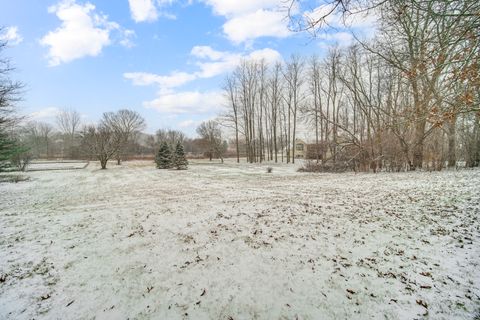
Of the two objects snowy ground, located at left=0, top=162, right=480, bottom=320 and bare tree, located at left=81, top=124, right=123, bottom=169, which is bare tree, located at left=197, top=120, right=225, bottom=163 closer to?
bare tree, located at left=81, top=124, right=123, bottom=169

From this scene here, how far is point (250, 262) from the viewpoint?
368cm

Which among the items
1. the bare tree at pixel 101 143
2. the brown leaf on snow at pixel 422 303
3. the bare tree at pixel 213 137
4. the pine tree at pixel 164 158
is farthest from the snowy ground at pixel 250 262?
the bare tree at pixel 213 137

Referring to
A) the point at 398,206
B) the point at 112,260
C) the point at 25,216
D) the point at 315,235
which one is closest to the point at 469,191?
the point at 398,206

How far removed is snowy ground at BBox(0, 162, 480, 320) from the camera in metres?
2.78

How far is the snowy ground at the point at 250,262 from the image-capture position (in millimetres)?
2779

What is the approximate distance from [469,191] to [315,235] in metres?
5.94

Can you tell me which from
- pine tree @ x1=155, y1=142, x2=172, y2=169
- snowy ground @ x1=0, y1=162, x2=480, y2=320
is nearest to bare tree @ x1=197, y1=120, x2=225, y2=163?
pine tree @ x1=155, y1=142, x2=172, y2=169

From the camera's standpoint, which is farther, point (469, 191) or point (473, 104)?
point (469, 191)

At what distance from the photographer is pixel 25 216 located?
6555mm

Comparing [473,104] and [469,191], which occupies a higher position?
[473,104]

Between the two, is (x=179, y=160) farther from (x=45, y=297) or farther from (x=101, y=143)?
(x=45, y=297)

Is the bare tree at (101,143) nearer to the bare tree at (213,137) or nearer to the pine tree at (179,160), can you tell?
the pine tree at (179,160)

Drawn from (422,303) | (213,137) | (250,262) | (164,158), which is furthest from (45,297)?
(213,137)

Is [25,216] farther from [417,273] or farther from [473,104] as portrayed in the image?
[473,104]
